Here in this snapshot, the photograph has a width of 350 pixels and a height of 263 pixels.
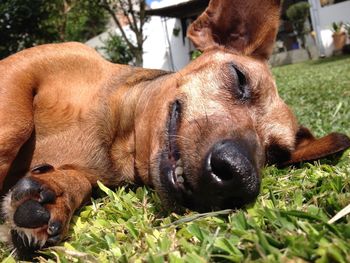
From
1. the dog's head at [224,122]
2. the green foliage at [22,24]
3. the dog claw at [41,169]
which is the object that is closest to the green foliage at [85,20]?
the green foliage at [22,24]

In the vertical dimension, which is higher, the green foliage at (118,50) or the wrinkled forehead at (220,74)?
the wrinkled forehead at (220,74)

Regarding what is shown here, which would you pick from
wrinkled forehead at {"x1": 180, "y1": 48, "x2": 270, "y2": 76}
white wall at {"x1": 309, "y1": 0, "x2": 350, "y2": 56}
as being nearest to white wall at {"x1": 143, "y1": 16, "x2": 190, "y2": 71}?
white wall at {"x1": 309, "y1": 0, "x2": 350, "y2": 56}

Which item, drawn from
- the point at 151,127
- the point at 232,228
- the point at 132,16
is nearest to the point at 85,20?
the point at 132,16

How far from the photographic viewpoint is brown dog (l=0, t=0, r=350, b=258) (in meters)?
2.39

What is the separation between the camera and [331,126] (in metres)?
5.01

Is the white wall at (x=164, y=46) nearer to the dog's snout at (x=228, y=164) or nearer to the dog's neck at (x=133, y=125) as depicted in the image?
the dog's neck at (x=133, y=125)

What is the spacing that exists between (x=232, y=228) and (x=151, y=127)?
1278mm

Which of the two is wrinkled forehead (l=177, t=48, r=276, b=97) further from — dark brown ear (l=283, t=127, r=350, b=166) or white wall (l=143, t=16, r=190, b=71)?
white wall (l=143, t=16, r=190, b=71)

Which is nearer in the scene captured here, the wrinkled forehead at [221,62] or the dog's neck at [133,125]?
the dog's neck at [133,125]

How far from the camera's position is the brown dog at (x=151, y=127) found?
7.84 feet

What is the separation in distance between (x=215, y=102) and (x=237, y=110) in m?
0.15

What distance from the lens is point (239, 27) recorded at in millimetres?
3998

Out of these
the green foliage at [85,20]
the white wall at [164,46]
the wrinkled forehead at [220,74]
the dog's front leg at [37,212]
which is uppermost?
the wrinkled forehead at [220,74]

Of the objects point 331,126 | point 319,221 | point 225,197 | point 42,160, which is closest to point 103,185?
point 42,160
